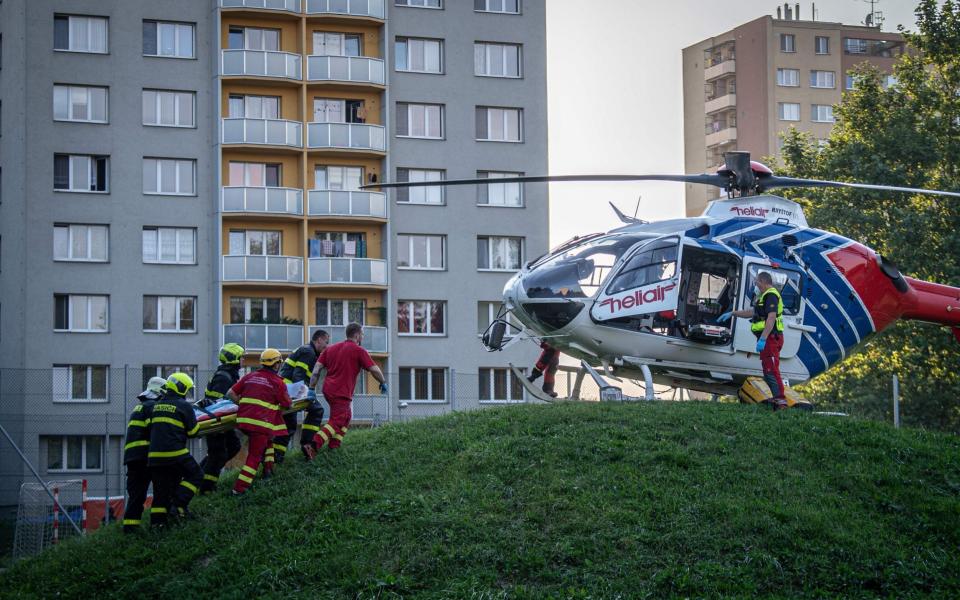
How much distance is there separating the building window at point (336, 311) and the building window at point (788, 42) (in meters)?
43.2

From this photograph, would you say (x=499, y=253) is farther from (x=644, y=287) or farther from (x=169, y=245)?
(x=644, y=287)

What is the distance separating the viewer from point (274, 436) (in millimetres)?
17656

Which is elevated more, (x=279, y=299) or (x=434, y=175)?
(x=434, y=175)

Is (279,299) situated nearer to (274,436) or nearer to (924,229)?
(924,229)

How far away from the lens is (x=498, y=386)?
4725 cm

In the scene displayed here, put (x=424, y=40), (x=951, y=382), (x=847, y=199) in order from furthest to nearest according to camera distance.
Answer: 1. (x=424, y=40)
2. (x=847, y=199)
3. (x=951, y=382)

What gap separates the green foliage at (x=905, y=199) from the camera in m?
39.6

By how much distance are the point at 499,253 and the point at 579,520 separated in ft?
114

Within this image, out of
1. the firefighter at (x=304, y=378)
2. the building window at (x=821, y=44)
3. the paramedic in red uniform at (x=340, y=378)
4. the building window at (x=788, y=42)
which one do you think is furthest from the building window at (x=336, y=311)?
the building window at (x=821, y=44)

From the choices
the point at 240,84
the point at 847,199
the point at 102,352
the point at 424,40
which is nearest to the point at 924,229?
the point at 847,199

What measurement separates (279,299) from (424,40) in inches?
480

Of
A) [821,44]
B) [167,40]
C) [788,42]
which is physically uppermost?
[821,44]

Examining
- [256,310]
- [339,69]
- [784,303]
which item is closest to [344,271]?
[256,310]

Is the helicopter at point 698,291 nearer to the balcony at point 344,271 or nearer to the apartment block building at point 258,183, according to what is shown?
the apartment block building at point 258,183
